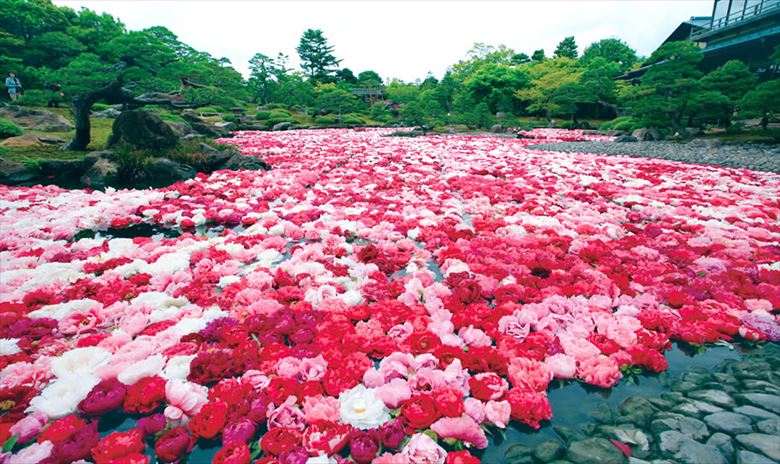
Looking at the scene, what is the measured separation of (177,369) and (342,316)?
1.03 metres

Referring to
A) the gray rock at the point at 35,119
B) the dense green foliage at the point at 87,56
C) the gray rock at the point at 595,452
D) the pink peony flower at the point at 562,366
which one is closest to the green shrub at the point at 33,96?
the dense green foliage at the point at 87,56

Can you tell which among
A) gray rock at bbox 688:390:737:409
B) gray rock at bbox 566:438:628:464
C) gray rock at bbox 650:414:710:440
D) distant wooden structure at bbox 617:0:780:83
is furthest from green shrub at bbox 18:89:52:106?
distant wooden structure at bbox 617:0:780:83

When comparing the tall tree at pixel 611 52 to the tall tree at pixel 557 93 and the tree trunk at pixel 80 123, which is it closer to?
the tall tree at pixel 557 93

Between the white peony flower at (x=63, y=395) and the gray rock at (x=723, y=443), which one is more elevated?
the gray rock at (x=723, y=443)

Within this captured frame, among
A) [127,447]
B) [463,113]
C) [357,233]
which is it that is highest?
[463,113]

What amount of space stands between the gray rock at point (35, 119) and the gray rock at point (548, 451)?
19.7 meters

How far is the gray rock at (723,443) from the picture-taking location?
59.2 inches

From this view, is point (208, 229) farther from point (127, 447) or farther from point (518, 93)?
point (518, 93)

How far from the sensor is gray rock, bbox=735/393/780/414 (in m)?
1.74

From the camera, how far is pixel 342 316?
2.51 m

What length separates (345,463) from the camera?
Result: 1.49 meters

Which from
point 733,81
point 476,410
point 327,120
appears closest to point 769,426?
point 476,410

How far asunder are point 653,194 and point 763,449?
5.72m

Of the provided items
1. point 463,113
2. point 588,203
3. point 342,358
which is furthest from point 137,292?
point 463,113
